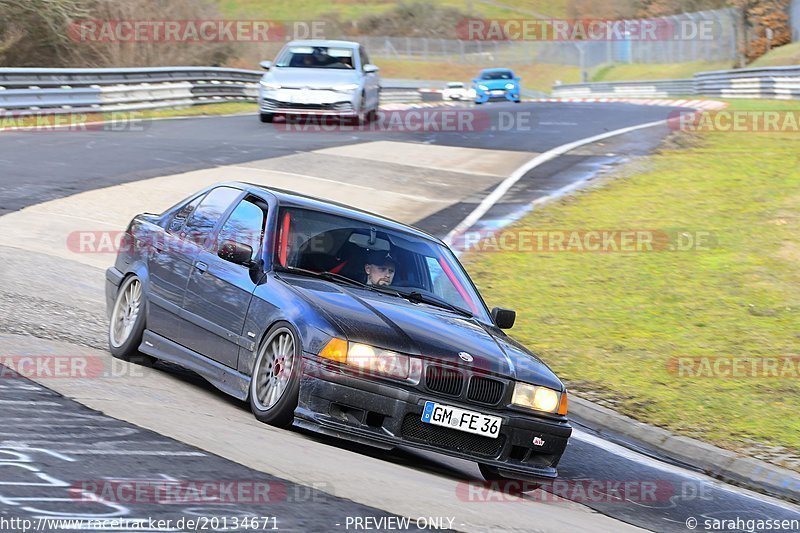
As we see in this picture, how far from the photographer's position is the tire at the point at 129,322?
8781 mm

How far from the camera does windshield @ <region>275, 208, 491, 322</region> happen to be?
789cm

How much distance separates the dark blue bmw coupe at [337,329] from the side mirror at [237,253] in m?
0.01

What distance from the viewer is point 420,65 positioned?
95.0 meters

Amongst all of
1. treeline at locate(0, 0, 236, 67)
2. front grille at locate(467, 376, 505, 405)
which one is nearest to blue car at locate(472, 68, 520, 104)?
treeline at locate(0, 0, 236, 67)

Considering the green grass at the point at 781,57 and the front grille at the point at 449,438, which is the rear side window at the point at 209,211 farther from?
the green grass at the point at 781,57

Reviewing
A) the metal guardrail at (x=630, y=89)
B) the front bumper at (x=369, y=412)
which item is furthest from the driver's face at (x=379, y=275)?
the metal guardrail at (x=630, y=89)

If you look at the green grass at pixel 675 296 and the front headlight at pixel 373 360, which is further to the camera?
the green grass at pixel 675 296

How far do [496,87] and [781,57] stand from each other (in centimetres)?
1846

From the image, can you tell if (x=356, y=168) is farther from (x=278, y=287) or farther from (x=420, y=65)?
(x=420, y=65)

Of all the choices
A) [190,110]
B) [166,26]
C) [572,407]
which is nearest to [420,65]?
[166,26]

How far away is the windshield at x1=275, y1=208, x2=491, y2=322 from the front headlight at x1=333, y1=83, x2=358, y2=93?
59.7ft

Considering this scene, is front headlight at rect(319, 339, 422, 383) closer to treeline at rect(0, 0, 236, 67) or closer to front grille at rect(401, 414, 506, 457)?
front grille at rect(401, 414, 506, 457)

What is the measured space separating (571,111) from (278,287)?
1203 inches

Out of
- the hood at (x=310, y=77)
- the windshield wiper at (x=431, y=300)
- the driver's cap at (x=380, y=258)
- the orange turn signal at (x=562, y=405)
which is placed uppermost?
the hood at (x=310, y=77)
